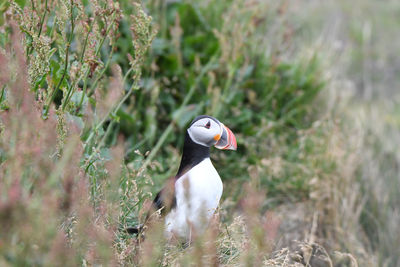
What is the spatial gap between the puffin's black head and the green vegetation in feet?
0.70

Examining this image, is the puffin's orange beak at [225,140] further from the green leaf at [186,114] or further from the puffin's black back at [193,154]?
the green leaf at [186,114]

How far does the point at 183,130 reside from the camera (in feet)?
10.8

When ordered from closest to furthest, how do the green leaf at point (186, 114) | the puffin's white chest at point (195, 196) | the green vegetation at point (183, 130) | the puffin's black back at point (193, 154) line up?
1. the green vegetation at point (183, 130)
2. the puffin's white chest at point (195, 196)
3. the puffin's black back at point (193, 154)
4. the green leaf at point (186, 114)

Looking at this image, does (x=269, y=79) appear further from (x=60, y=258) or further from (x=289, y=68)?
(x=60, y=258)

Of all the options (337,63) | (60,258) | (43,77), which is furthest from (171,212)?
(337,63)

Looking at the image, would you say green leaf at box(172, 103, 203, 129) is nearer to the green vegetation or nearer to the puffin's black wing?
the green vegetation

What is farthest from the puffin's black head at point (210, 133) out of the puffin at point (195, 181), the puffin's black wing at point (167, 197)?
the puffin's black wing at point (167, 197)

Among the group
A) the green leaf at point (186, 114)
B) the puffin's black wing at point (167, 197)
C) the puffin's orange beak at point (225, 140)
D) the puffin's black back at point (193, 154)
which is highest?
the puffin's orange beak at point (225, 140)

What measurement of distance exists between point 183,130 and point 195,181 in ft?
5.26

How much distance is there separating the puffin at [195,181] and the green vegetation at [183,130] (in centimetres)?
8

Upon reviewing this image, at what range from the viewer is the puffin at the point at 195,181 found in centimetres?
170

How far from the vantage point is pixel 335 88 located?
13.5 feet

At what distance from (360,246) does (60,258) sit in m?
2.11

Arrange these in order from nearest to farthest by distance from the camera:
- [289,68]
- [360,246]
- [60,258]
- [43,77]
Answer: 1. [60,258]
2. [43,77]
3. [360,246]
4. [289,68]
